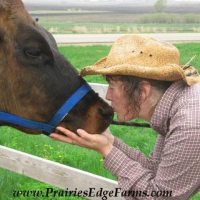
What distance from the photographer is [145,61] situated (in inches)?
106

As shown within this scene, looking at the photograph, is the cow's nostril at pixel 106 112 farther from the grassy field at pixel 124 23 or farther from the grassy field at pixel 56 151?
the grassy field at pixel 124 23

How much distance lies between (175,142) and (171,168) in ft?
0.48

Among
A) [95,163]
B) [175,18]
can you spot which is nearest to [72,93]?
[95,163]

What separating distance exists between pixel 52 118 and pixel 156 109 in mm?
696

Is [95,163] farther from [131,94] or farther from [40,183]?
[131,94]

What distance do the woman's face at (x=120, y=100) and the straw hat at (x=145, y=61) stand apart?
0.12 m

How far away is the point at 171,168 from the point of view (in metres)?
2.53

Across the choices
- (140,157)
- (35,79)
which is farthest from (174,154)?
(35,79)

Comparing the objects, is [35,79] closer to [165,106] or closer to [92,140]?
[92,140]

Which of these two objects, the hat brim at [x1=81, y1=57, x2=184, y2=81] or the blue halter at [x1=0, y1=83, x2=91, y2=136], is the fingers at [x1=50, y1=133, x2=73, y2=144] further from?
the hat brim at [x1=81, y1=57, x2=184, y2=81]

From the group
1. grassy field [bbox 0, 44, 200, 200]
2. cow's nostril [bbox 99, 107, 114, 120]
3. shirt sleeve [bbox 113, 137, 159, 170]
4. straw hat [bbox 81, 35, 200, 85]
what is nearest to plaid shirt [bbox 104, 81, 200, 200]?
straw hat [bbox 81, 35, 200, 85]

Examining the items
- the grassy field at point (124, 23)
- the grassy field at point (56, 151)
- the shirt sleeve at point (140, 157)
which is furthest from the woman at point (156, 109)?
the grassy field at point (124, 23)

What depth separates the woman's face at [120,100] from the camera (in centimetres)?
279

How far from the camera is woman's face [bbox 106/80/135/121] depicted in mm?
2789
